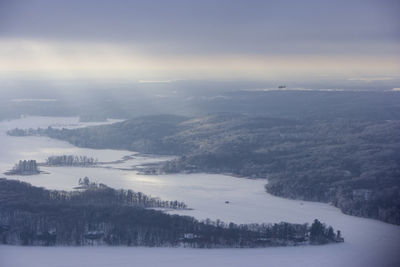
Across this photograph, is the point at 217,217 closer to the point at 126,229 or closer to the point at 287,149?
the point at 126,229

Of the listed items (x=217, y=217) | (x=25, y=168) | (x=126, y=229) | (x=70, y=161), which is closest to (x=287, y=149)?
(x=70, y=161)

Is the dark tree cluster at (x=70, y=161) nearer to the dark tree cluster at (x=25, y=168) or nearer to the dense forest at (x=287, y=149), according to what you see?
the dark tree cluster at (x=25, y=168)

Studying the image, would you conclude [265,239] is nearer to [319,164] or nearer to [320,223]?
[320,223]

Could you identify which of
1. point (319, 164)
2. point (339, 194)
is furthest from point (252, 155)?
point (339, 194)

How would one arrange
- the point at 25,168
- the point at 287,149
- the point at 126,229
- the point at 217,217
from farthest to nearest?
1. the point at 287,149
2. the point at 25,168
3. the point at 217,217
4. the point at 126,229

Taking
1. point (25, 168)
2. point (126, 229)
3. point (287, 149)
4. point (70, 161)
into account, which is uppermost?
point (287, 149)

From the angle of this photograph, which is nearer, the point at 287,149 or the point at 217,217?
the point at 217,217
